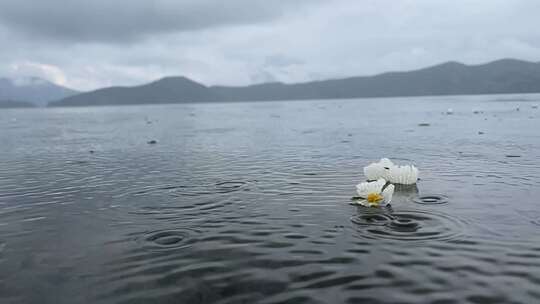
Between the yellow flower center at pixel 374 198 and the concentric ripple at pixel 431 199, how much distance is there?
1.83 metres

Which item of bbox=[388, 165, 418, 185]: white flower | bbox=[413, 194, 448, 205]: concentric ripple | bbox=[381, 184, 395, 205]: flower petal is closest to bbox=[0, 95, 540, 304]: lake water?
bbox=[413, 194, 448, 205]: concentric ripple

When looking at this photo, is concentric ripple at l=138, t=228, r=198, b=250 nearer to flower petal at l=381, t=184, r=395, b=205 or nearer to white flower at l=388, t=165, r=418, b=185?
flower petal at l=381, t=184, r=395, b=205

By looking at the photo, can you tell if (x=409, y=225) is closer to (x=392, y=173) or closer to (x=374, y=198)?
(x=374, y=198)

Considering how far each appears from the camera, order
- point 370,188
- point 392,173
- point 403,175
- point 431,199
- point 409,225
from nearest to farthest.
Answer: point 409,225, point 370,188, point 431,199, point 403,175, point 392,173

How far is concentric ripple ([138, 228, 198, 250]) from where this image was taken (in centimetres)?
1188

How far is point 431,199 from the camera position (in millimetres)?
16266

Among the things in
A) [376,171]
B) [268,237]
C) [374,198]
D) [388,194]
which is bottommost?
[268,237]

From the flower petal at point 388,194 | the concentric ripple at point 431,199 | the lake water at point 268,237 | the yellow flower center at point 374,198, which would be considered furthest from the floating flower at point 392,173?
the yellow flower center at point 374,198

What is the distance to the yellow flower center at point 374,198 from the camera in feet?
49.1

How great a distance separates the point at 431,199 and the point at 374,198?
9.60 ft

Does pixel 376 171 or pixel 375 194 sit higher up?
pixel 376 171

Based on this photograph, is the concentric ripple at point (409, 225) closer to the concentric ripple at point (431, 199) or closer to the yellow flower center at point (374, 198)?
the yellow flower center at point (374, 198)

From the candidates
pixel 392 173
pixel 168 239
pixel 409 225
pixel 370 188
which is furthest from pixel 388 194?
pixel 168 239

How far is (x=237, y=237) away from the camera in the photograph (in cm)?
1250
